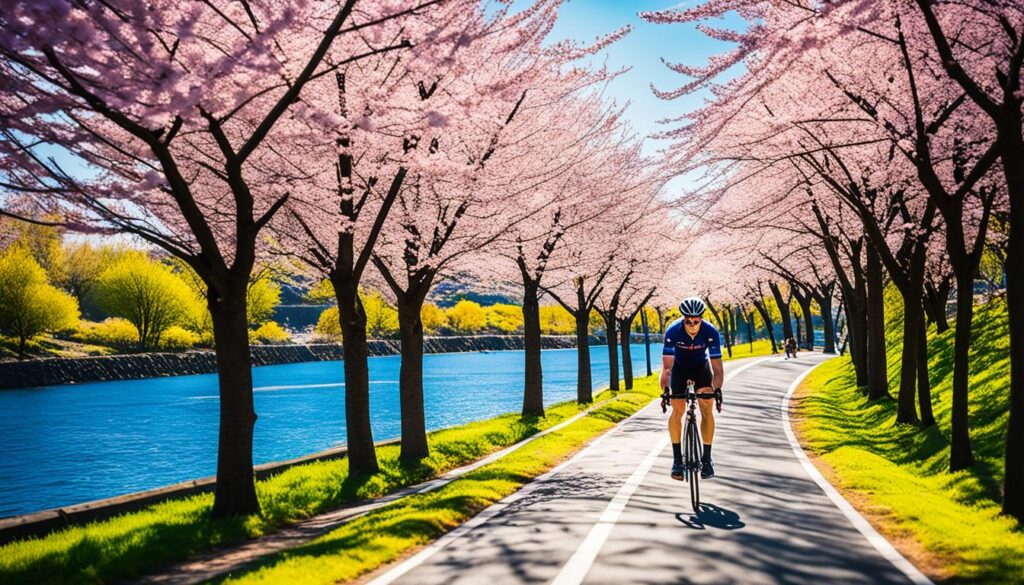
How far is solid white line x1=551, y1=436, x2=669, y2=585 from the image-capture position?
19.3ft

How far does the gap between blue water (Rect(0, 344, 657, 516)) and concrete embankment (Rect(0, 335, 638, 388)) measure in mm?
2634

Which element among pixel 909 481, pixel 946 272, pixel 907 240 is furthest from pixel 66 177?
pixel 946 272

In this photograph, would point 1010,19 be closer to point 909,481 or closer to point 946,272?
point 909,481

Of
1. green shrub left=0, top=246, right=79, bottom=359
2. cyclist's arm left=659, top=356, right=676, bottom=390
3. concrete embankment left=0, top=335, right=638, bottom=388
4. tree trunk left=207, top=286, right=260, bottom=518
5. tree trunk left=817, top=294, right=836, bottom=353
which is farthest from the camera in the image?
green shrub left=0, top=246, right=79, bottom=359

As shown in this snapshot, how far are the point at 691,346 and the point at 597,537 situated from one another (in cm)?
279

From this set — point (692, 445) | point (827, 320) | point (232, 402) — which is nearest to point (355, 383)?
point (232, 402)

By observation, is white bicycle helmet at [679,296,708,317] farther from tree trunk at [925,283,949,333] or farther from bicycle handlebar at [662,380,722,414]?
tree trunk at [925,283,949,333]

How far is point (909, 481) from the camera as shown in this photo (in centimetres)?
1065

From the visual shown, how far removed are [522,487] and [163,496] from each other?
5.37m

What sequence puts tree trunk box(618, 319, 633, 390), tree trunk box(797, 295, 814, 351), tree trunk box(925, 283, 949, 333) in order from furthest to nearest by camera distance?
tree trunk box(797, 295, 814, 351) < tree trunk box(618, 319, 633, 390) < tree trunk box(925, 283, 949, 333)

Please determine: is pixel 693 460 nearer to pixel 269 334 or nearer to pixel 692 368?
pixel 692 368

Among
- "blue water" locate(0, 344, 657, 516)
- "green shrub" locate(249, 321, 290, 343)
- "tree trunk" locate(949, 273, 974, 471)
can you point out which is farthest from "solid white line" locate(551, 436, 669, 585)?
"green shrub" locate(249, 321, 290, 343)

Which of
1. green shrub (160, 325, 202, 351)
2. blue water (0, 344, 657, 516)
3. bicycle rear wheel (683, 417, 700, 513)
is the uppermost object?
green shrub (160, 325, 202, 351)

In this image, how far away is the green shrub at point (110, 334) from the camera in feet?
248
